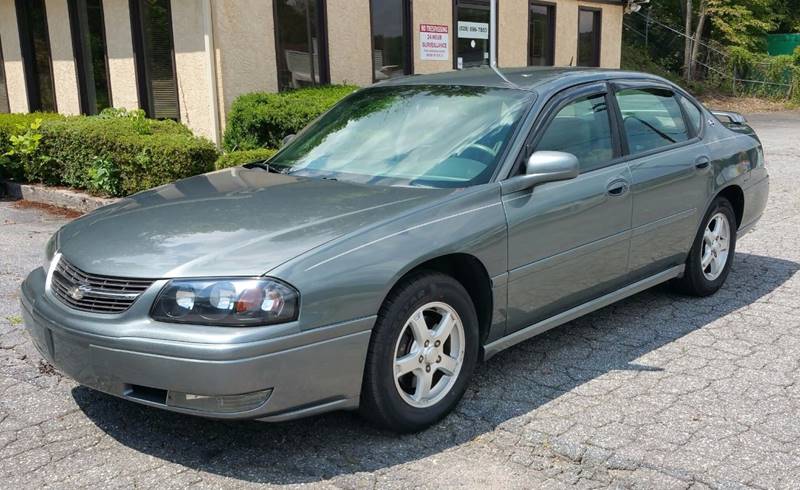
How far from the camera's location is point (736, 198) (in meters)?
5.79

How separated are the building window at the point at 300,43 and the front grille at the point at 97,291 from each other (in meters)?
8.60

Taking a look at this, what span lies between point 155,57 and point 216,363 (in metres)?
9.97

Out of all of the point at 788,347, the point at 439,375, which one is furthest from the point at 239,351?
the point at 788,347

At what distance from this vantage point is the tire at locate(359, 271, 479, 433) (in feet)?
11.0

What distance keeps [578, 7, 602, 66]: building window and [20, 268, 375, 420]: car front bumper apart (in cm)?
→ 1566

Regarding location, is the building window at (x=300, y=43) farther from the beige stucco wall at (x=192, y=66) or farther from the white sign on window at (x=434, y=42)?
the white sign on window at (x=434, y=42)

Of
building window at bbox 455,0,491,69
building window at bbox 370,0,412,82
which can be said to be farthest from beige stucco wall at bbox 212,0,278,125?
building window at bbox 455,0,491,69

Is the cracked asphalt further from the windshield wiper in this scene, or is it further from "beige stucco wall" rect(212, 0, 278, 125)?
"beige stucco wall" rect(212, 0, 278, 125)

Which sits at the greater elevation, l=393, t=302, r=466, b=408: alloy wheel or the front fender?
the front fender

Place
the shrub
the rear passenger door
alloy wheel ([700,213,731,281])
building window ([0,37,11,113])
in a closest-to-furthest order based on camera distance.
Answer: the rear passenger door < alloy wheel ([700,213,731,281]) < the shrub < building window ([0,37,11,113])

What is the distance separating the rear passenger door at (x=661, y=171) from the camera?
4.75 meters

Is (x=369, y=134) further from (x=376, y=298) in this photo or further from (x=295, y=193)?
(x=376, y=298)

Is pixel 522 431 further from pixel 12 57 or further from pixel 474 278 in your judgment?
pixel 12 57

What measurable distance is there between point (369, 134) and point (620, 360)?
1.91 meters
